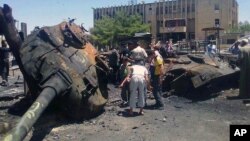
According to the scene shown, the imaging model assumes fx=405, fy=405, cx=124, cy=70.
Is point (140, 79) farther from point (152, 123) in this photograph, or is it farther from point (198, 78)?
point (198, 78)

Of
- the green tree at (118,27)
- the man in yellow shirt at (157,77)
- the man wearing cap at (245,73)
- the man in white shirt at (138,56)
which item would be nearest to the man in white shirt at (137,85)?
the man in white shirt at (138,56)

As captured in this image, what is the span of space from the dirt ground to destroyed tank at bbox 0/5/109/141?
506mm

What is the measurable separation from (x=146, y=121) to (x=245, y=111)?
3021 mm

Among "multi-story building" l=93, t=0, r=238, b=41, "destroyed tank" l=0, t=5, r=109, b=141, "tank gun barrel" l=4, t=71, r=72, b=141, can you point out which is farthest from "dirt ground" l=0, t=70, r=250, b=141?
"multi-story building" l=93, t=0, r=238, b=41

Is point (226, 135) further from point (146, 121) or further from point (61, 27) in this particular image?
point (61, 27)

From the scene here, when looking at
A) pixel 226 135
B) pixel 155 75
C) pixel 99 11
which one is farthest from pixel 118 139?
pixel 99 11

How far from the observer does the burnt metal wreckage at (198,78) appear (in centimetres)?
1242

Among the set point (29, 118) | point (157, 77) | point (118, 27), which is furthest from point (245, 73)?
point (118, 27)

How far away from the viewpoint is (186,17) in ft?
223

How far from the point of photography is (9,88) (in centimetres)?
1506

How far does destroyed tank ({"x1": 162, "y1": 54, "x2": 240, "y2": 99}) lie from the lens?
12.4 m

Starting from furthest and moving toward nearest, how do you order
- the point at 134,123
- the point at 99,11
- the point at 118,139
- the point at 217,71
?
1. the point at 99,11
2. the point at 217,71
3. the point at 134,123
4. the point at 118,139

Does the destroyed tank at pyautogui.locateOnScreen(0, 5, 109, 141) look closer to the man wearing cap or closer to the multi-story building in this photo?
the man wearing cap

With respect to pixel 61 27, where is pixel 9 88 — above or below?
below
